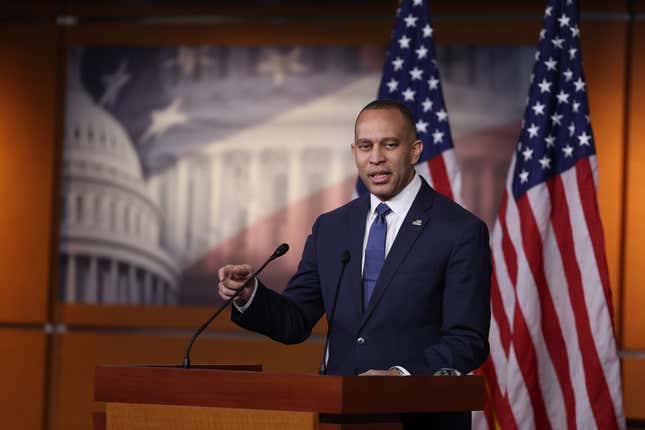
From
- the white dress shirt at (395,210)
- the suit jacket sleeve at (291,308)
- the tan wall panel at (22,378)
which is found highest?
the white dress shirt at (395,210)

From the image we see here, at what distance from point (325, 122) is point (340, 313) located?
9.03 feet

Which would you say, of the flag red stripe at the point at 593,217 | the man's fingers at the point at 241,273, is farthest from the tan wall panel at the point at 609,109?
the man's fingers at the point at 241,273

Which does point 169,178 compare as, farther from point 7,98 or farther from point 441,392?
point 441,392

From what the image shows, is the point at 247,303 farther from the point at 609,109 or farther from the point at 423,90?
the point at 609,109

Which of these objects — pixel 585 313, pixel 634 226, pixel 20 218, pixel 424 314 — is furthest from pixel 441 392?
pixel 20 218

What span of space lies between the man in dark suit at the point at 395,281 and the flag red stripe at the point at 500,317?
158 centimetres

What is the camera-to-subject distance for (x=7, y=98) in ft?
19.1

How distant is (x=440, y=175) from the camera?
15.0ft

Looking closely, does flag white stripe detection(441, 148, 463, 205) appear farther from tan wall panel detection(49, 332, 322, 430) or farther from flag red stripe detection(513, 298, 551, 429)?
tan wall panel detection(49, 332, 322, 430)

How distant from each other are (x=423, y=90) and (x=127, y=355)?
220 cm

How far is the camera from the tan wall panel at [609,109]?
513 cm

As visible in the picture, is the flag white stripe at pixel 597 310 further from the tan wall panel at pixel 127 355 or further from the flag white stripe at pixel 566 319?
the tan wall panel at pixel 127 355

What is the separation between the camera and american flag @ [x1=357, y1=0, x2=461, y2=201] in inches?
180

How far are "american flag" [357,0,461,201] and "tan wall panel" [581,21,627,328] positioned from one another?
969 mm
